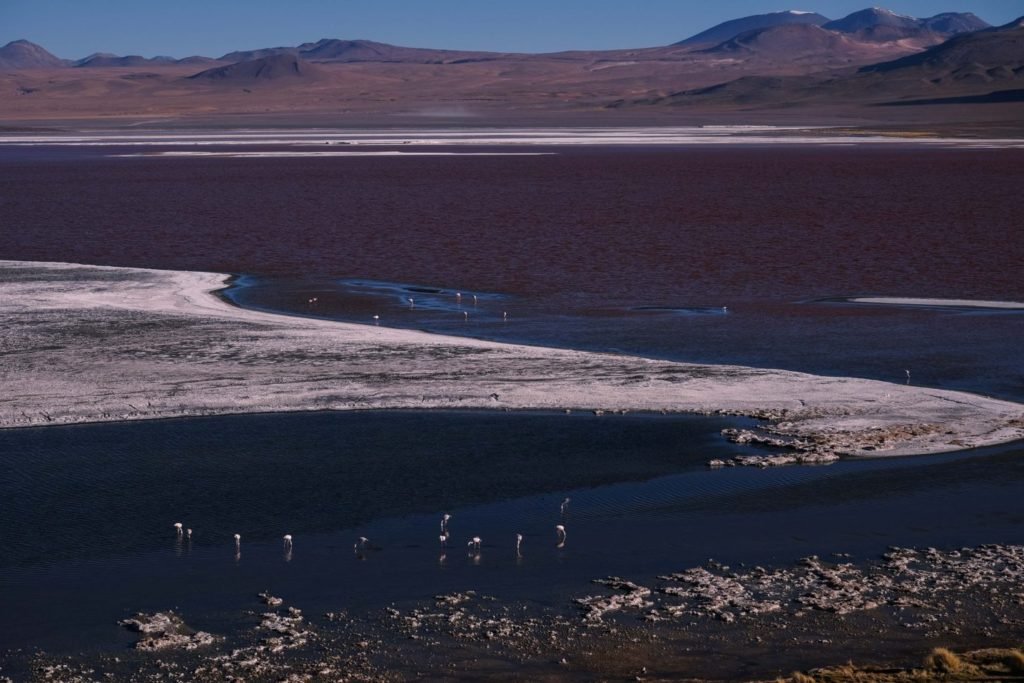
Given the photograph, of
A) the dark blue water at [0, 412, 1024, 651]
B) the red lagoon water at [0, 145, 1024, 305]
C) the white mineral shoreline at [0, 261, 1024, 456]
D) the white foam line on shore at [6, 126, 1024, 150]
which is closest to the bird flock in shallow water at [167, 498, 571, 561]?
the dark blue water at [0, 412, 1024, 651]

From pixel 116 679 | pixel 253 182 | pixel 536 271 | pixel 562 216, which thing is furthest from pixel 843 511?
pixel 253 182

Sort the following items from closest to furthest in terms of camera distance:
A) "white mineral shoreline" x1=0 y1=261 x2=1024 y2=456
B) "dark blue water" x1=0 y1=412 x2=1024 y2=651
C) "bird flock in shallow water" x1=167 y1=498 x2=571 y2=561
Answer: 1. "dark blue water" x1=0 y1=412 x2=1024 y2=651
2. "bird flock in shallow water" x1=167 y1=498 x2=571 y2=561
3. "white mineral shoreline" x1=0 y1=261 x2=1024 y2=456

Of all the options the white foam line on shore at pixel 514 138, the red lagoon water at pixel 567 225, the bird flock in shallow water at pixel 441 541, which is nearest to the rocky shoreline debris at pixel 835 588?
the bird flock in shallow water at pixel 441 541

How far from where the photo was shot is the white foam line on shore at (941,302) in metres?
21.5

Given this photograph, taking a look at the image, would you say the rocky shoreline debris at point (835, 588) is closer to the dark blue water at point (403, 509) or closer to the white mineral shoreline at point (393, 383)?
the dark blue water at point (403, 509)

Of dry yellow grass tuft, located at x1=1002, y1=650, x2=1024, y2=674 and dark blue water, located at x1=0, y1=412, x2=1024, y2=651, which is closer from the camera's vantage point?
dry yellow grass tuft, located at x1=1002, y1=650, x2=1024, y2=674

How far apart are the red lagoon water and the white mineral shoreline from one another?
5.98m

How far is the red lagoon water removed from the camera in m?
25.0

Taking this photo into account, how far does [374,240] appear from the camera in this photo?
30.9 m

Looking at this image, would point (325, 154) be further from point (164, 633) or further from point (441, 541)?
point (164, 633)

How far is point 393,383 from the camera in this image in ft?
51.0

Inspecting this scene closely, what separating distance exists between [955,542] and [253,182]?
42430mm

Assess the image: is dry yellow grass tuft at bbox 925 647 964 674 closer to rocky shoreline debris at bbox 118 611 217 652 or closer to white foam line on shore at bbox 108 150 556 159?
rocky shoreline debris at bbox 118 611 217 652

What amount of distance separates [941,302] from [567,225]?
1352 cm
